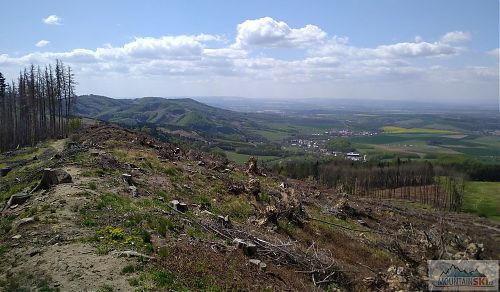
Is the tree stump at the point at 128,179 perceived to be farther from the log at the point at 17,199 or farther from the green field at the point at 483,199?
the green field at the point at 483,199

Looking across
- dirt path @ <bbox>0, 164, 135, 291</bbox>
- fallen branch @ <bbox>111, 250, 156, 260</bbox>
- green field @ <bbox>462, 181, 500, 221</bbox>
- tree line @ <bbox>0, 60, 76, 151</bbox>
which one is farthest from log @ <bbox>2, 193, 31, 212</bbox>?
green field @ <bbox>462, 181, 500, 221</bbox>

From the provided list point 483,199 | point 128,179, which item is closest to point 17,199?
point 128,179

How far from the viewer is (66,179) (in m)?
20.1

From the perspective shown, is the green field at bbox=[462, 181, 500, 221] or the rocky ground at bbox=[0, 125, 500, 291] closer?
the rocky ground at bbox=[0, 125, 500, 291]

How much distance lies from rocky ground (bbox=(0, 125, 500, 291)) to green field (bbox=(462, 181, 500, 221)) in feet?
259

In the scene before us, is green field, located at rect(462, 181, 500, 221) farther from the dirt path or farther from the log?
the log

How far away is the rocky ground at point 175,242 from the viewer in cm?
1198

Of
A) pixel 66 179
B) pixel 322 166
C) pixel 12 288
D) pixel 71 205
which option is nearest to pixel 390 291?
pixel 12 288

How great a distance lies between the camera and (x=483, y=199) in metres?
99.6

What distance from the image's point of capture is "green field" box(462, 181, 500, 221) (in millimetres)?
90250

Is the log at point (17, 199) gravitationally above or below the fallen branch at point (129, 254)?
above

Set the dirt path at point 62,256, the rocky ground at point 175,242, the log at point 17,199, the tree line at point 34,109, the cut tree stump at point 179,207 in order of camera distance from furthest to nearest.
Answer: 1. the tree line at point 34,109
2. the cut tree stump at point 179,207
3. the log at point 17,199
4. the rocky ground at point 175,242
5. the dirt path at point 62,256

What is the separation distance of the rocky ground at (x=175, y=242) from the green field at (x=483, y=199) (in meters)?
78.9

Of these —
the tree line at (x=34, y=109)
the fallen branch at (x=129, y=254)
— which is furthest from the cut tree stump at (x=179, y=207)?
the tree line at (x=34, y=109)
